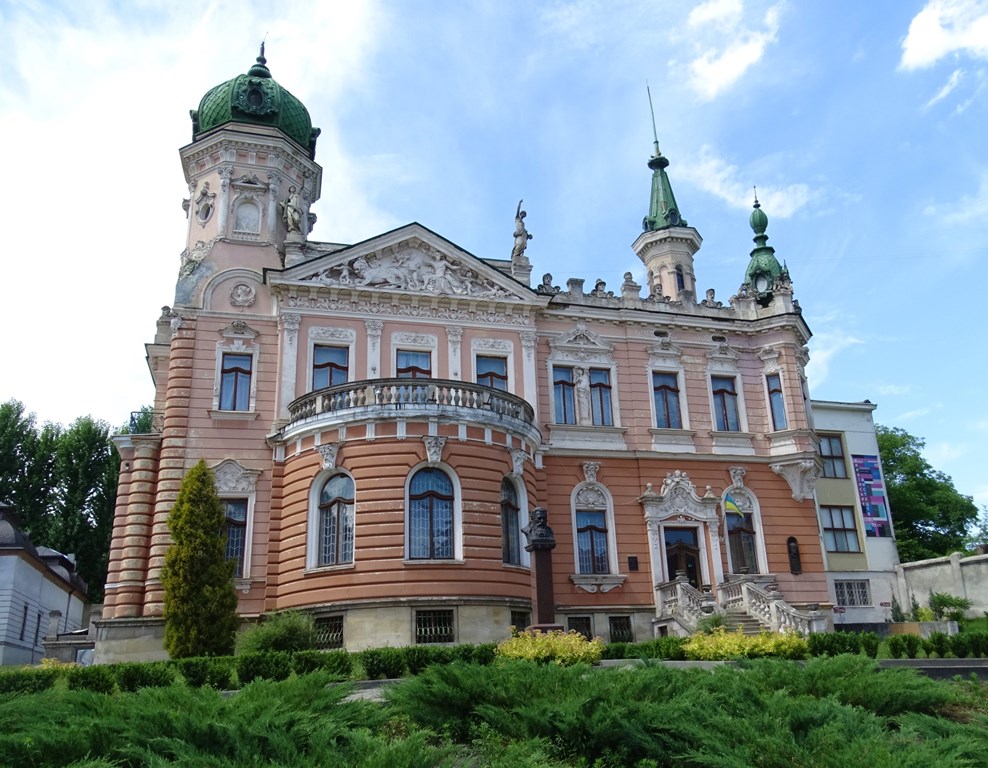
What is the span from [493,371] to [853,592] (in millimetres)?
20666

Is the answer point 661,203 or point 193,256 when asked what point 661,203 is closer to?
point 661,203

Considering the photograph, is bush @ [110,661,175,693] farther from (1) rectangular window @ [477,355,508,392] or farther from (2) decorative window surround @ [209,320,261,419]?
(1) rectangular window @ [477,355,508,392]

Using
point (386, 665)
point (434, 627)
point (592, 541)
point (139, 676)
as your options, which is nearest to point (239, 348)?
point (434, 627)

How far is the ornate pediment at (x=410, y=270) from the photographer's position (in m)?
30.2

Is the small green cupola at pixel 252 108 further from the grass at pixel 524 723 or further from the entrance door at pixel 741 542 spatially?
the grass at pixel 524 723

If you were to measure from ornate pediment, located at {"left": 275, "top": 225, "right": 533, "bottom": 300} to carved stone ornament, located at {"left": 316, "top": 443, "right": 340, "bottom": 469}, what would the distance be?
6.57 metres

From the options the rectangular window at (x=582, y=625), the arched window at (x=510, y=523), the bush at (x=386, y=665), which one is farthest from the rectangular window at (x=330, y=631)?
the rectangular window at (x=582, y=625)

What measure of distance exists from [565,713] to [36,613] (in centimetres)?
3978

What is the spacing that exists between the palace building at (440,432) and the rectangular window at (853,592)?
7000 millimetres

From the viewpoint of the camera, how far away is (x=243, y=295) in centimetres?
3006

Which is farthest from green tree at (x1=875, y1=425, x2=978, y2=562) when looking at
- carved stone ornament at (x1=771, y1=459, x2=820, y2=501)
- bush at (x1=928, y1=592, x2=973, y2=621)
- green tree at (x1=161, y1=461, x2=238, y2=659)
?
green tree at (x1=161, y1=461, x2=238, y2=659)

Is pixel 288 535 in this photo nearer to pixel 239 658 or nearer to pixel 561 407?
pixel 239 658

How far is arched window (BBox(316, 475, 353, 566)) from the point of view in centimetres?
2550

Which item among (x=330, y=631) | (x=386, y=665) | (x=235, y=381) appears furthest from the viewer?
(x=235, y=381)
